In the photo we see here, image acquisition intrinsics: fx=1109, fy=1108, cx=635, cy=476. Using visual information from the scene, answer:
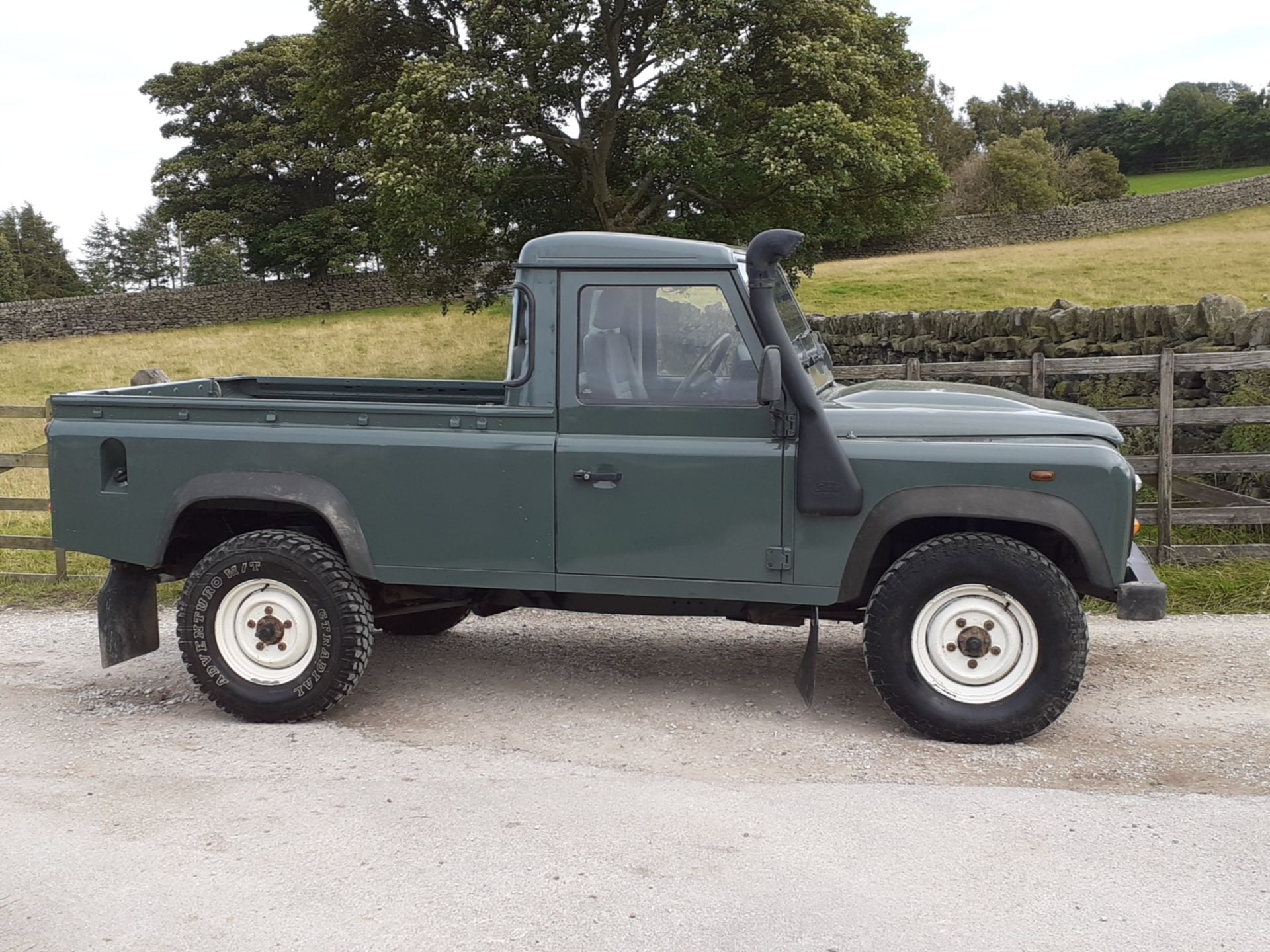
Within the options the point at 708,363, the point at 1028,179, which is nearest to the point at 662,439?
the point at 708,363

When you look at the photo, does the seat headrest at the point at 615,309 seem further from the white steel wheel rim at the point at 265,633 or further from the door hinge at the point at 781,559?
the white steel wheel rim at the point at 265,633

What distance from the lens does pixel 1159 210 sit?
44.4 metres

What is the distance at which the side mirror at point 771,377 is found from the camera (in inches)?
180

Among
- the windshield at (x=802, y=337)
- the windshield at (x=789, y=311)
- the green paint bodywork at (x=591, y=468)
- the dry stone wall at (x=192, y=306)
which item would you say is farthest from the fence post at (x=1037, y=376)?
the dry stone wall at (x=192, y=306)

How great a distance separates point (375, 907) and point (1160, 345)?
9.46 meters

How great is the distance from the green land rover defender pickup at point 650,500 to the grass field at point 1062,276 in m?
14.4

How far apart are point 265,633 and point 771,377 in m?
2.65

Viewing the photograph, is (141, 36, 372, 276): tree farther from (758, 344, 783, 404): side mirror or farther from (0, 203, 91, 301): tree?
(758, 344, 783, 404): side mirror

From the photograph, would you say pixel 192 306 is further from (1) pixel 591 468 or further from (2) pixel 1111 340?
(1) pixel 591 468

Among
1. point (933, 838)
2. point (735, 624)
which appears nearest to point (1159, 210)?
point (735, 624)

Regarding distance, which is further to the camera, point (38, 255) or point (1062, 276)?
point (38, 255)

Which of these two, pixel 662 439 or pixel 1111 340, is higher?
pixel 1111 340

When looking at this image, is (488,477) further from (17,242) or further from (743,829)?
(17,242)

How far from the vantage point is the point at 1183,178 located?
224 feet
